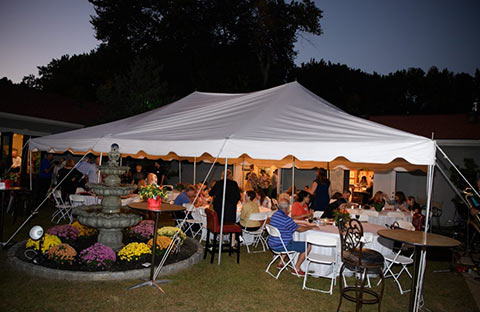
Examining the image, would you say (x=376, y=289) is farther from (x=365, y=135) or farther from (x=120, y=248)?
(x=120, y=248)

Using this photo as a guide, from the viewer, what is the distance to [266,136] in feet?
17.7

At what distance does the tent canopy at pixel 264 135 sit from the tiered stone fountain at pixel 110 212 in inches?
19.8

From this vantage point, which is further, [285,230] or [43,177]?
[43,177]

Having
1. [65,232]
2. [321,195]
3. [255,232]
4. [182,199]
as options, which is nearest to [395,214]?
[321,195]

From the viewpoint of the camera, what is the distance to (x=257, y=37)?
69.1ft

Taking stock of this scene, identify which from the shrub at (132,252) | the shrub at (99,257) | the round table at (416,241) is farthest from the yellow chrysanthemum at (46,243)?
the round table at (416,241)

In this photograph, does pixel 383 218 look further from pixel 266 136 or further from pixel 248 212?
pixel 266 136

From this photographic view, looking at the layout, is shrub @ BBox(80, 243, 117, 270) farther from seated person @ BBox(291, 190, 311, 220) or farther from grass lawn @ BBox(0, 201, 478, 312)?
seated person @ BBox(291, 190, 311, 220)

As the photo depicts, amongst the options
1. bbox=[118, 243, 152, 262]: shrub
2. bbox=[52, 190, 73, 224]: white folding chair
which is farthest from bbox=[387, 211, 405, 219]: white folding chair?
bbox=[52, 190, 73, 224]: white folding chair

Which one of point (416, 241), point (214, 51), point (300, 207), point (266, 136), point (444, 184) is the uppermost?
point (214, 51)

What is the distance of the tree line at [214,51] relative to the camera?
20.7 m

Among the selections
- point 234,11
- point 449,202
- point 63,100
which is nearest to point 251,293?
point 449,202

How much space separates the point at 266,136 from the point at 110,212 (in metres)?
3.01

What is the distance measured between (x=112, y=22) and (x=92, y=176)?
46.7 feet
